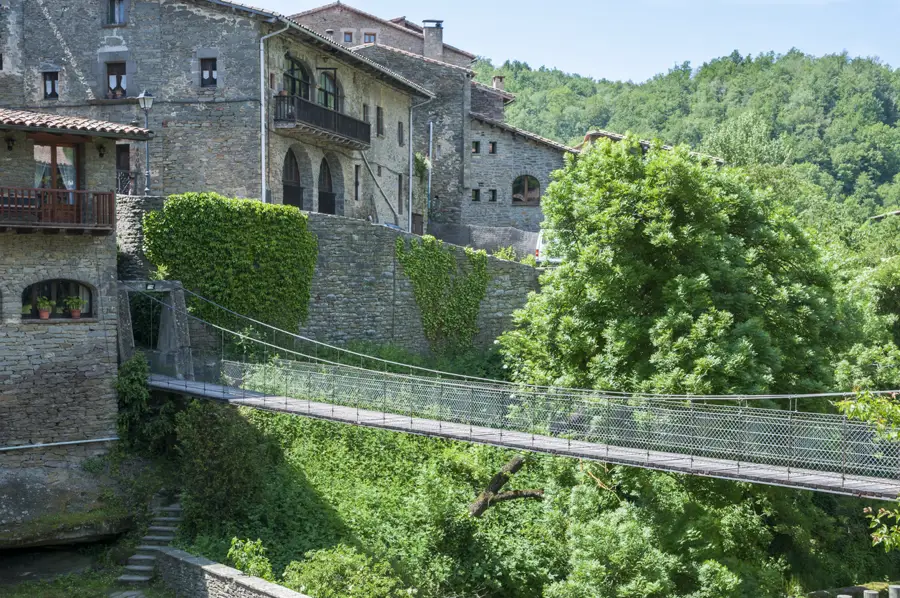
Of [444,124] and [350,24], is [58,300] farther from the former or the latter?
[350,24]

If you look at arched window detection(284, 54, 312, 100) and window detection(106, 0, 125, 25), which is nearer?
window detection(106, 0, 125, 25)

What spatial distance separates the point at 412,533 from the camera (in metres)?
19.2

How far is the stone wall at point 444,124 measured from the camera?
4106cm

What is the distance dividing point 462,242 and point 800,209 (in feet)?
Result: 51.4

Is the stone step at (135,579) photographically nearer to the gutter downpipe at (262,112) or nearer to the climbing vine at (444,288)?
the gutter downpipe at (262,112)

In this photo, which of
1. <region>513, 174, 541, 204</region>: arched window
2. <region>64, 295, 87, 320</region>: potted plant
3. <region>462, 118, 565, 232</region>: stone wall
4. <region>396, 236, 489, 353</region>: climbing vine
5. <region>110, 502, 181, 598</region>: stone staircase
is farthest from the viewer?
<region>513, 174, 541, 204</region>: arched window

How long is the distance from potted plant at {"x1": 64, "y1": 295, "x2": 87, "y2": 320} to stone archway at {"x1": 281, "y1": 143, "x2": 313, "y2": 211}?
32.1 ft

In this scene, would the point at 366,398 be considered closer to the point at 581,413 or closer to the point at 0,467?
the point at 581,413

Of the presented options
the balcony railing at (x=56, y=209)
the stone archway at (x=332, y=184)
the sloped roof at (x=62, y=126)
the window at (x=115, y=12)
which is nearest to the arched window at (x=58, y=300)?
the balcony railing at (x=56, y=209)

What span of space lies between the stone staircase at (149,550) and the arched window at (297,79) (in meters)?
13.6

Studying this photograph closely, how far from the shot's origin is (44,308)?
20312 millimetres

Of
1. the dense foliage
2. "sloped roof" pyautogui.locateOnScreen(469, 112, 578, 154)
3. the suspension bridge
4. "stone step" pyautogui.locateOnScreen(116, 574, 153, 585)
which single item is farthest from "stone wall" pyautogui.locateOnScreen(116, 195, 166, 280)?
"sloped roof" pyautogui.locateOnScreen(469, 112, 578, 154)

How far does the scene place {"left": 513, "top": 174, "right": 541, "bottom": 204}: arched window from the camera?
142ft

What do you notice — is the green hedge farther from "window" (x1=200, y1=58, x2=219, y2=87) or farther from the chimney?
the chimney
